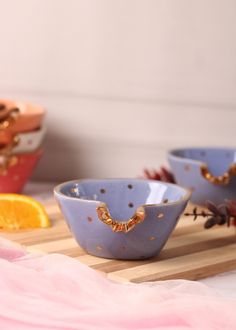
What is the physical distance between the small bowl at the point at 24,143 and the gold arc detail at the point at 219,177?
319 mm

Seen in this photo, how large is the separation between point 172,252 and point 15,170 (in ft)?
1.41

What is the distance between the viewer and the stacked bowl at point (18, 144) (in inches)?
57.4

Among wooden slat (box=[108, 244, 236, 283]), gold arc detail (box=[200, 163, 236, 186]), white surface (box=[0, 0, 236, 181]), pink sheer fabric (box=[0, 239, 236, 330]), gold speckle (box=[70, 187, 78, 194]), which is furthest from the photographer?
white surface (box=[0, 0, 236, 181])

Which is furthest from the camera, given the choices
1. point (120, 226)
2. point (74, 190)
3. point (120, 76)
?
point (120, 76)

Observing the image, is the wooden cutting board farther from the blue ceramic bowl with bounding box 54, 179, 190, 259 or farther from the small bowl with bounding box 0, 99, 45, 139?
the small bowl with bounding box 0, 99, 45, 139

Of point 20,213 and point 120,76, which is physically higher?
point 120,76

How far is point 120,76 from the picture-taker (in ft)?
5.45

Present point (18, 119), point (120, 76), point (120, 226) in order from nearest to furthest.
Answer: point (120, 226) → point (18, 119) → point (120, 76)

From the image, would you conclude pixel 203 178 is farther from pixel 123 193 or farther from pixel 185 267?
pixel 185 267

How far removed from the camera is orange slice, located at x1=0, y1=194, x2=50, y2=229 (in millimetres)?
1265

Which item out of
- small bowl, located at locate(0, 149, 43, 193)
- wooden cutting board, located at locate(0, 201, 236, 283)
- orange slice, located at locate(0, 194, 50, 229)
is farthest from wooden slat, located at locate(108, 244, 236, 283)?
small bowl, located at locate(0, 149, 43, 193)

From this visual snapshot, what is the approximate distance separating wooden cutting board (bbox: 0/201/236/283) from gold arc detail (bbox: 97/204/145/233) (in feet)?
0.16

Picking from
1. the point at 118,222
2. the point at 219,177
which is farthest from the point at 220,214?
the point at 118,222

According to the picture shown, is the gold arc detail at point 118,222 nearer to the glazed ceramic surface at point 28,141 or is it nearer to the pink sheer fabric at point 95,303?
the pink sheer fabric at point 95,303
